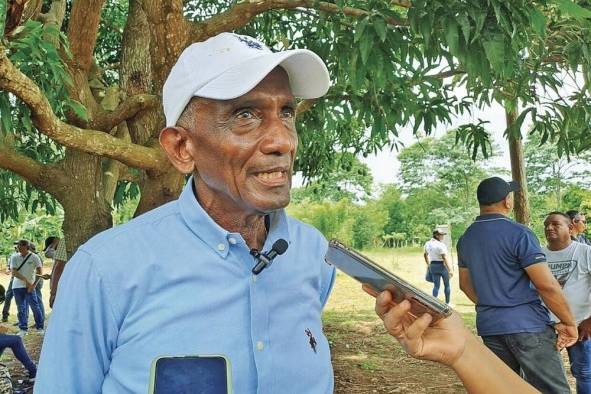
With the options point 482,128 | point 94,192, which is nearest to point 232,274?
point 94,192

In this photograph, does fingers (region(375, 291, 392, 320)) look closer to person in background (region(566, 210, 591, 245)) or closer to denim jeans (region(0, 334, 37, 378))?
person in background (region(566, 210, 591, 245))

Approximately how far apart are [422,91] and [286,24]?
1.35 m

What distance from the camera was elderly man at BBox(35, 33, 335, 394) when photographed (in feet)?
4.18

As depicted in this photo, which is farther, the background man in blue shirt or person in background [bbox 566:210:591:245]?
person in background [bbox 566:210:591:245]

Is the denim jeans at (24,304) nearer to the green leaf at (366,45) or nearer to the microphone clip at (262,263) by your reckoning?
the green leaf at (366,45)

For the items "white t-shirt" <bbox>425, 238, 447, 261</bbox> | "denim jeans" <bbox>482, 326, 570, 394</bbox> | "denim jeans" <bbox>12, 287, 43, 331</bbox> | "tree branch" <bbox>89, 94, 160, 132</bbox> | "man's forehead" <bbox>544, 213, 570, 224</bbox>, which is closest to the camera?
"denim jeans" <bbox>482, 326, 570, 394</bbox>

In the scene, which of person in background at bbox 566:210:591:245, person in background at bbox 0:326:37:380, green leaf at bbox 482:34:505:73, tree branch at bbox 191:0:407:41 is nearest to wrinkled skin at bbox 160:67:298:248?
green leaf at bbox 482:34:505:73

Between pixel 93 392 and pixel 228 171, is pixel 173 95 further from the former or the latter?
pixel 93 392

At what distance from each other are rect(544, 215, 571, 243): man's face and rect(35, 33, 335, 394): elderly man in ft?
12.9

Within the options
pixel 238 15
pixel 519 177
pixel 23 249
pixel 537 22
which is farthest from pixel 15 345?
pixel 537 22

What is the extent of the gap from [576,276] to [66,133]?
3714mm

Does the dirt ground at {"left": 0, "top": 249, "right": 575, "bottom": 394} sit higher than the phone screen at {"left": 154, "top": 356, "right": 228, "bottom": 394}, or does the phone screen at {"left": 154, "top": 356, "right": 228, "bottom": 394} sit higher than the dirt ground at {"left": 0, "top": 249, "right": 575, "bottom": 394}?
the phone screen at {"left": 154, "top": 356, "right": 228, "bottom": 394}

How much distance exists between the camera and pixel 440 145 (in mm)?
41594

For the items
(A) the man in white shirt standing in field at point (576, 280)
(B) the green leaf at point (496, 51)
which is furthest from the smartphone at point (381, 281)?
(A) the man in white shirt standing in field at point (576, 280)
